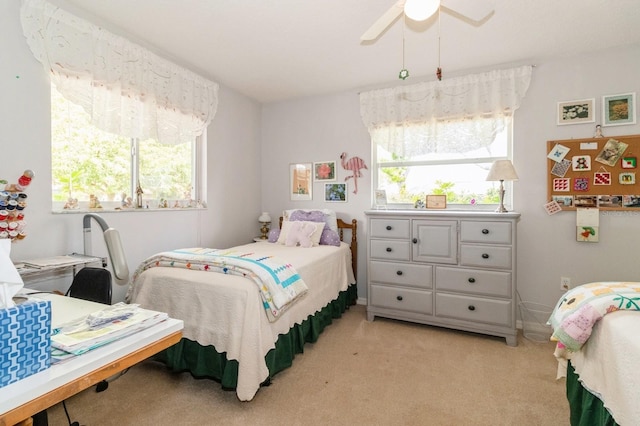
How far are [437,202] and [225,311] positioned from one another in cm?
238

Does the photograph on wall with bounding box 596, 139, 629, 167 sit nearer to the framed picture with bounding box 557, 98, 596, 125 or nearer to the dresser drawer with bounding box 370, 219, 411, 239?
→ the framed picture with bounding box 557, 98, 596, 125

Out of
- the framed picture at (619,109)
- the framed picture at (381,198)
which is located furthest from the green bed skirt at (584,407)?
the framed picture at (619,109)

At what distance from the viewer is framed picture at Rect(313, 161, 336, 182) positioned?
379 cm

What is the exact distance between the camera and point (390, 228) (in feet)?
9.98

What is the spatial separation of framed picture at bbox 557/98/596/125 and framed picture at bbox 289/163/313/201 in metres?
2.60

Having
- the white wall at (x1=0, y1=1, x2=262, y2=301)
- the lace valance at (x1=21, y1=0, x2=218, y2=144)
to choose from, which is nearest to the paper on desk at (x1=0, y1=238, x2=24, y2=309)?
the white wall at (x1=0, y1=1, x2=262, y2=301)

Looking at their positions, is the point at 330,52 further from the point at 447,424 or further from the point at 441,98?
the point at 447,424

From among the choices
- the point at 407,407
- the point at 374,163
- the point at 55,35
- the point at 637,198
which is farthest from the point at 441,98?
the point at 55,35

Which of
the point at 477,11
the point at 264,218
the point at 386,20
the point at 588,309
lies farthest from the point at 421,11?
the point at 264,218

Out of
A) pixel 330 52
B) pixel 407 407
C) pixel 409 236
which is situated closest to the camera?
pixel 407 407

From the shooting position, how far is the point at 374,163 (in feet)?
11.8

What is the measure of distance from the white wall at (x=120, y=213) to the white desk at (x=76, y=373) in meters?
1.42

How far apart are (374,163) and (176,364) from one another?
2.73 metres

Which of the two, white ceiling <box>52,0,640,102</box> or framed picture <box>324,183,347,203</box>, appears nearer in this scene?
white ceiling <box>52,0,640,102</box>
